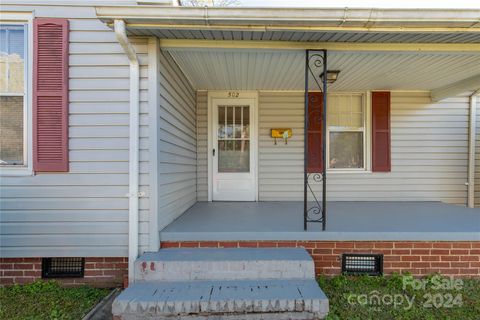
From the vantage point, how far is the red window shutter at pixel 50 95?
2.66m

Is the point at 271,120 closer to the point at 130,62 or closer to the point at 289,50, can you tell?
the point at 289,50

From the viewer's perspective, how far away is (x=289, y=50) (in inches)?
107

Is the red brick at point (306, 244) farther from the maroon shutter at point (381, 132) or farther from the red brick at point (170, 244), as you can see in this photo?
the maroon shutter at point (381, 132)

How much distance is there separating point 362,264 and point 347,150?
239cm

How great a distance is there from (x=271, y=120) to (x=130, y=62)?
2625 mm

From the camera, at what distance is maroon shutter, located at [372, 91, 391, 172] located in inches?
181

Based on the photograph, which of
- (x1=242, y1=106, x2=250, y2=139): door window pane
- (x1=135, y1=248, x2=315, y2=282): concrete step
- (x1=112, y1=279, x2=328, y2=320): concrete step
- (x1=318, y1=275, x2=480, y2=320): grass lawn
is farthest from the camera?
(x1=242, y1=106, x2=250, y2=139): door window pane

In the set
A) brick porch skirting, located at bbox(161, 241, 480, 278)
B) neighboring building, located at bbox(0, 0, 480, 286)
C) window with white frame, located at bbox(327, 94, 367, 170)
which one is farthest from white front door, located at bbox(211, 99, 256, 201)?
brick porch skirting, located at bbox(161, 241, 480, 278)

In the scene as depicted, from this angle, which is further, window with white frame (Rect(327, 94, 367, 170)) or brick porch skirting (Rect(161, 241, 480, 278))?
window with white frame (Rect(327, 94, 367, 170))

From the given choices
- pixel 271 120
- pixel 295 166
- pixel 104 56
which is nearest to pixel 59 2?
pixel 104 56

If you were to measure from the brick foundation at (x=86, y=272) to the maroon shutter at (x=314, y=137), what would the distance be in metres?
3.18

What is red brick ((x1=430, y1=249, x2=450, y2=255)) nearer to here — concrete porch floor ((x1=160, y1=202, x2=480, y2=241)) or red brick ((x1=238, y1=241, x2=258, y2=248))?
concrete porch floor ((x1=160, y1=202, x2=480, y2=241))

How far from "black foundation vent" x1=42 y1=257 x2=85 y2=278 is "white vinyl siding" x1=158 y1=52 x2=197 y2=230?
964 mm

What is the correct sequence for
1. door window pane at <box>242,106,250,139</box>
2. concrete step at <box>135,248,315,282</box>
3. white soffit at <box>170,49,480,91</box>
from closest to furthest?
1. concrete step at <box>135,248,315,282</box>
2. white soffit at <box>170,49,480,91</box>
3. door window pane at <box>242,106,250,139</box>
